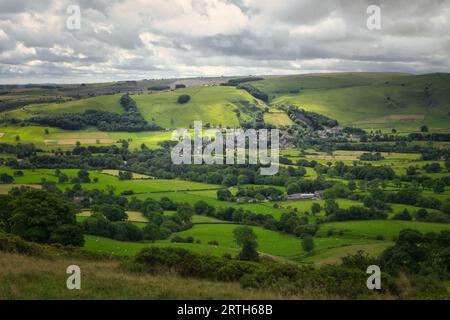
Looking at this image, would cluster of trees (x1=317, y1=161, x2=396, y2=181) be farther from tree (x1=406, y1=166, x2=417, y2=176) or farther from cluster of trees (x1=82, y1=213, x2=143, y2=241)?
cluster of trees (x1=82, y1=213, x2=143, y2=241)

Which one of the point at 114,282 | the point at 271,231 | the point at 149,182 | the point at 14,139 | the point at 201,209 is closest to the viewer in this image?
the point at 114,282

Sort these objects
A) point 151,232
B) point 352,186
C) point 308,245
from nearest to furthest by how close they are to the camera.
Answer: point 308,245 → point 151,232 → point 352,186

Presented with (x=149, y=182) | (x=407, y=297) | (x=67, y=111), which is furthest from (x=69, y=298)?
(x=67, y=111)

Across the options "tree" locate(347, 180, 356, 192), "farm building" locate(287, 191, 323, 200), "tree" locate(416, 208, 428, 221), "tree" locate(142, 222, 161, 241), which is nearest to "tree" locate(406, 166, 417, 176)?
"tree" locate(347, 180, 356, 192)

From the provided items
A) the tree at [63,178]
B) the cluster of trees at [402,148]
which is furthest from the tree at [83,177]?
the cluster of trees at [402,148]

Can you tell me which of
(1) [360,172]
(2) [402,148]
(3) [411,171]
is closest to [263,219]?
(1) [360,172]

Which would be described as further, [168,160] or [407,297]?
[168,160]

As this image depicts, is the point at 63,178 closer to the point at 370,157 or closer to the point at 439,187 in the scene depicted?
the point at 439,187

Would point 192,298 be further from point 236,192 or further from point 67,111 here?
point 67,111
